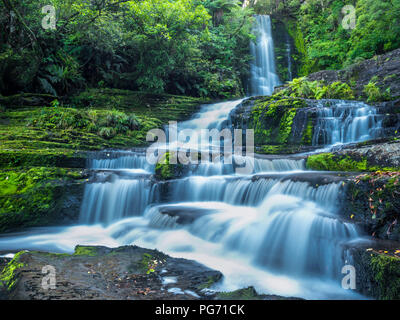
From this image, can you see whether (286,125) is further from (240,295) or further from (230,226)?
(240,295)

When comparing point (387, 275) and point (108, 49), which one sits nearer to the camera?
point (387, 275)

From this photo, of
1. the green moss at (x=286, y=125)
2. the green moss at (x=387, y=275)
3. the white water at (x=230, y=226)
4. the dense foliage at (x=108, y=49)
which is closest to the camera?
the green moss at (x=387, y=275)

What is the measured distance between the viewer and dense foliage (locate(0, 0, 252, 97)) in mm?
12188

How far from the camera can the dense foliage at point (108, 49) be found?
12.2 meters

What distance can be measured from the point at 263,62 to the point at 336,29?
19.1ft

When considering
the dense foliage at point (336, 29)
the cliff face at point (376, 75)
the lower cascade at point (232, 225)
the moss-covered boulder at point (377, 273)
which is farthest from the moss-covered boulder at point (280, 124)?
the dense foliage at point (336, 29)

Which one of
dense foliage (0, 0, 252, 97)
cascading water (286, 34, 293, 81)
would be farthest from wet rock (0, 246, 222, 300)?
cascading water (286, 34, 293, 81)

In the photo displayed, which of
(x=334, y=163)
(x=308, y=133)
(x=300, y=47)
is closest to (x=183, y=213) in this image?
(x=334, y=163)

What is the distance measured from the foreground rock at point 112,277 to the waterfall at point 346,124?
24.4ft

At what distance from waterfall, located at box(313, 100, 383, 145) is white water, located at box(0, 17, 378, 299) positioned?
9.22 feet

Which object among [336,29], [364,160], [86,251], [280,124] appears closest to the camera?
[86,251]

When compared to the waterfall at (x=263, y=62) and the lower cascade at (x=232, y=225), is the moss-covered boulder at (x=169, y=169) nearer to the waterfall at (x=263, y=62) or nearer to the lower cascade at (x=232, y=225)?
the lower cascade at (x=232, y=225)

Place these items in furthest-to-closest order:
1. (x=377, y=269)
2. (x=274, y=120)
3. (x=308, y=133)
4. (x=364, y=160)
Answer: (x=274, y=120), (x=308, y=133), (x=364, y=160), (x=377, y=269)

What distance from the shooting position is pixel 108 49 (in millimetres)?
14398
